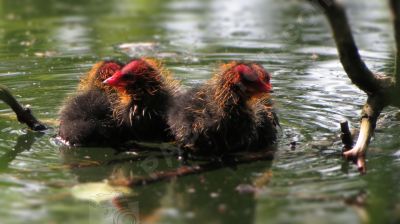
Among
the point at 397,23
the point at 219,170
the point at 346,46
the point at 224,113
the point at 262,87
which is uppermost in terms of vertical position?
the point at 397,23

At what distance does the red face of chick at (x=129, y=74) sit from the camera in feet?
17.6

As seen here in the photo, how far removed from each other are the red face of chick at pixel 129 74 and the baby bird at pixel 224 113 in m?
0.39

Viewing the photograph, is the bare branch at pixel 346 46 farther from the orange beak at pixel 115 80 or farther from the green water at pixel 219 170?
the orange beak at pixel 115 80

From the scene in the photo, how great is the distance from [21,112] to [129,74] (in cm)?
111

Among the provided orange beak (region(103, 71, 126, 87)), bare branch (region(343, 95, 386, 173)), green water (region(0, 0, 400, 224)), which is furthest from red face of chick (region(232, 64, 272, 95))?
orange beak (region(103, 71, 126, 87))

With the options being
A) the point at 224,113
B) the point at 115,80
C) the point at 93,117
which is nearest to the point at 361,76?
the point at 224,113

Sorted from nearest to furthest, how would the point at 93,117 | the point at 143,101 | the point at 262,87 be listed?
the point at 262,87 → the point at 143,101 → the point at 93,117

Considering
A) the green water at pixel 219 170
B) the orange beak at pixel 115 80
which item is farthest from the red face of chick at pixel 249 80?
the orange beak at pixel 115 80

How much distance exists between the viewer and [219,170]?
196 inches

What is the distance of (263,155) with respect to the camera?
5.20m

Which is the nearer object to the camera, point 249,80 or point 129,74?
point 249,80

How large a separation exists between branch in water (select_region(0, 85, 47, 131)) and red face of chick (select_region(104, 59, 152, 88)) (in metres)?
0.94

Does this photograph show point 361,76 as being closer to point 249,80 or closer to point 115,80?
point 249,80

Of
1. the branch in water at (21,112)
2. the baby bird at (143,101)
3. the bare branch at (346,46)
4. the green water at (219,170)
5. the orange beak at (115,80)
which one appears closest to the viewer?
the green water at (219,170)
